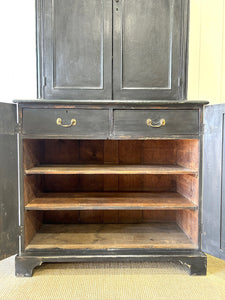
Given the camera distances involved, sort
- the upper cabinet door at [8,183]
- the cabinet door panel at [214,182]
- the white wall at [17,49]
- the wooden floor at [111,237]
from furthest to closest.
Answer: the white wall at [17,49] < the cabinet door panel at [214,182] < the wooden floor at [111,237] < the upper cabinet door at [8,183]

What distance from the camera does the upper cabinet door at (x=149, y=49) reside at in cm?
155

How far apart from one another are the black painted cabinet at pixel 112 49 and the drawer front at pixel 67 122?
221mm

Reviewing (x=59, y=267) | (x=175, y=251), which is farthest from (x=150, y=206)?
(x=59, y=267)

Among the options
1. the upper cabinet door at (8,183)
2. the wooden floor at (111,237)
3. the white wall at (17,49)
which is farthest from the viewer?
the white wall at (17,49)

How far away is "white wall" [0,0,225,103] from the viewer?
196 centimetres

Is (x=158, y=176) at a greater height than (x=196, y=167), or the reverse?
(x=196, y=167)

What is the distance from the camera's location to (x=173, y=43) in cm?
158

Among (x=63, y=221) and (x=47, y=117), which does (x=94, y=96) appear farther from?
(x=63, y=221)

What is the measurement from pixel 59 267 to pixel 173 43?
73.5 inches

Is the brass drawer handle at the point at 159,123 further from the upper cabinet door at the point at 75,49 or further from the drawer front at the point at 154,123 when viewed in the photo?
the upper cabinet door at the point at 75,49

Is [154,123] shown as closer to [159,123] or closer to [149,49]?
[159,123]

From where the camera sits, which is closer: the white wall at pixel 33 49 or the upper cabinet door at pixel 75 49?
the upper cabinet door at pixel 75 49

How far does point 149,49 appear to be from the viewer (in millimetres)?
1586

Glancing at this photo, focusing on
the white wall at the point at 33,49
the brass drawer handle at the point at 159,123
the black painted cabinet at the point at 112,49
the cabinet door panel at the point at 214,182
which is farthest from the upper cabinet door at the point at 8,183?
the cabinet door panel at the point at 214,182
